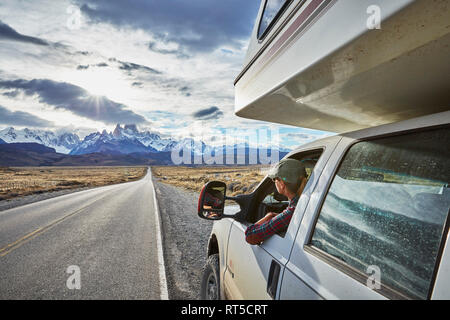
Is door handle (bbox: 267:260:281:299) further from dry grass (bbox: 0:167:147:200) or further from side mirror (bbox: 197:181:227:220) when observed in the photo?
dry grass (bbox: 0:167:147:200)

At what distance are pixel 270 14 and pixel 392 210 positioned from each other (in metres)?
2.22

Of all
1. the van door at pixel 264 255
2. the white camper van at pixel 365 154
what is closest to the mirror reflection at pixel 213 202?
the van door at pixel 264 255

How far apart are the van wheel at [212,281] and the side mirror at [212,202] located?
703mm

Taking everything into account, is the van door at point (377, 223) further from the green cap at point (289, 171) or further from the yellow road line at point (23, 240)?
the yellow road line at point (23, 240)

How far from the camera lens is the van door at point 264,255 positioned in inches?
67.1

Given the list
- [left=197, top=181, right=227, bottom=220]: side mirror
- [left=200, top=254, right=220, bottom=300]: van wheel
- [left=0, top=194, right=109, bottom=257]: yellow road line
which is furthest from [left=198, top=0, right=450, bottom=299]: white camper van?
[left=0, top=194, right=109, bottom=257]: yellow road line

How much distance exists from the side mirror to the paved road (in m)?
2.11

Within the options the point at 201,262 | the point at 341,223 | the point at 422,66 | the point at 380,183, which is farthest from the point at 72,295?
the point at 422,66

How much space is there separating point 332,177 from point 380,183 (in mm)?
310

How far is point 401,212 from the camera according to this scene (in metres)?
1.17

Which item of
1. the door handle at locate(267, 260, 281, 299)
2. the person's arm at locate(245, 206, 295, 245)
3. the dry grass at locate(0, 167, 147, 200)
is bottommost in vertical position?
the dry grass at locate(0, 167, 147, 200)

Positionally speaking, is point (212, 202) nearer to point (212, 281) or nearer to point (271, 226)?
point (271, 226)

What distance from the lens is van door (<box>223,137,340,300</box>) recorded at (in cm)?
171
